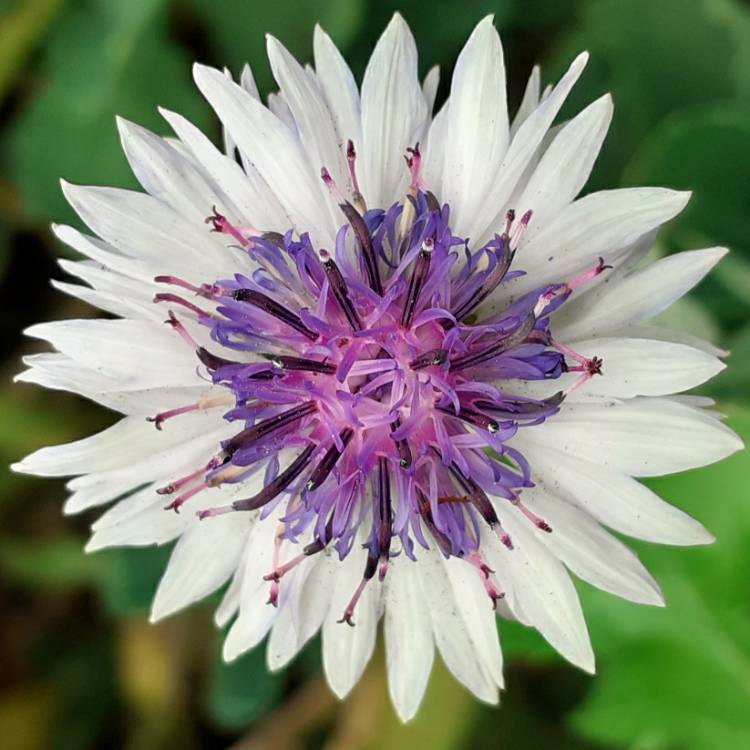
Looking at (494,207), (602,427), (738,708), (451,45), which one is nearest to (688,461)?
(602,427)

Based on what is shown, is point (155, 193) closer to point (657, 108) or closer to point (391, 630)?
point (391, 630)

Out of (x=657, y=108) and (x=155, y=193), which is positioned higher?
(x=155, y=193)

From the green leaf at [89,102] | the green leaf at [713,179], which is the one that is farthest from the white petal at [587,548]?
the green leaf at [89,102]

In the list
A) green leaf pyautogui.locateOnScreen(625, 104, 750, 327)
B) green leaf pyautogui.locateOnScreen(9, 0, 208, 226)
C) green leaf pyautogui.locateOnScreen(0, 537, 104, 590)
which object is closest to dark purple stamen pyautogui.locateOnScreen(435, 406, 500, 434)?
green leaf pyautogui.locateOnScreen(625, 104, 750, 327)

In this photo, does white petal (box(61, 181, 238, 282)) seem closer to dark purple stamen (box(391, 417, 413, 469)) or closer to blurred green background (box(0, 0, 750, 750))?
dark purple stamen (box(391, 417, 413, 469))

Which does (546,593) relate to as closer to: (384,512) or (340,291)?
(384,512)

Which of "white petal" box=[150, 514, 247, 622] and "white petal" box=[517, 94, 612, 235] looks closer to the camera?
"white petal" box=[517, 94, 612, 235]
